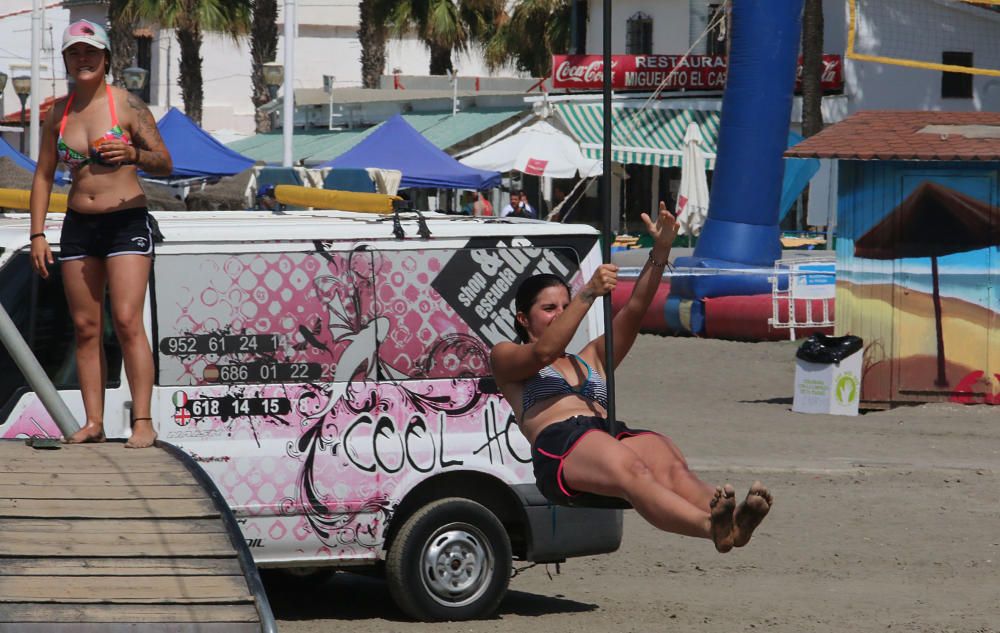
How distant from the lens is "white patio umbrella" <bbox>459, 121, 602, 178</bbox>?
112 feet

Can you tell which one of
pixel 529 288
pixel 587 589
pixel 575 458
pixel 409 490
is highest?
pixel 529 288

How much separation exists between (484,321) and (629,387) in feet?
34.5

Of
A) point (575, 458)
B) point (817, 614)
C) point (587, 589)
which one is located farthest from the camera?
point (587, 589)

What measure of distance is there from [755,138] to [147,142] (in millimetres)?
17403

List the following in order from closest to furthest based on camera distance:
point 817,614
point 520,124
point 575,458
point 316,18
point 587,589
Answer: point 575,458 → point 817,614 → point 587,589 → point 520,124 → point 316,18

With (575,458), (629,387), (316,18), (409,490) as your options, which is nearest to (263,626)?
(575,458)

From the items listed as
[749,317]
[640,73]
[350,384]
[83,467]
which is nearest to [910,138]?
[749,317]

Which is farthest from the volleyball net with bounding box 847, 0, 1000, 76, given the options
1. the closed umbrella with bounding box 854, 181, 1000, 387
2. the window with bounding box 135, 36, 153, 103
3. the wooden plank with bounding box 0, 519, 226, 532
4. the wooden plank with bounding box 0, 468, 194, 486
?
the wooden plank with bounding box 0, 519, 226, 532

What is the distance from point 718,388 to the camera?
19.7 meters

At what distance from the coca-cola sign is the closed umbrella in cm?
2314

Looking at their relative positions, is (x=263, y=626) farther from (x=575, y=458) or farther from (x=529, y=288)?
(x=529, y=288)

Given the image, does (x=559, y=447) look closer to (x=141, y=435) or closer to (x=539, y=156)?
(x=141, y=435)

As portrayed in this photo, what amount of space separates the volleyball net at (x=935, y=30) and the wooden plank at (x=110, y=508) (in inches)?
1414

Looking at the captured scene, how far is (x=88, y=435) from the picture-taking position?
24.9 ft
